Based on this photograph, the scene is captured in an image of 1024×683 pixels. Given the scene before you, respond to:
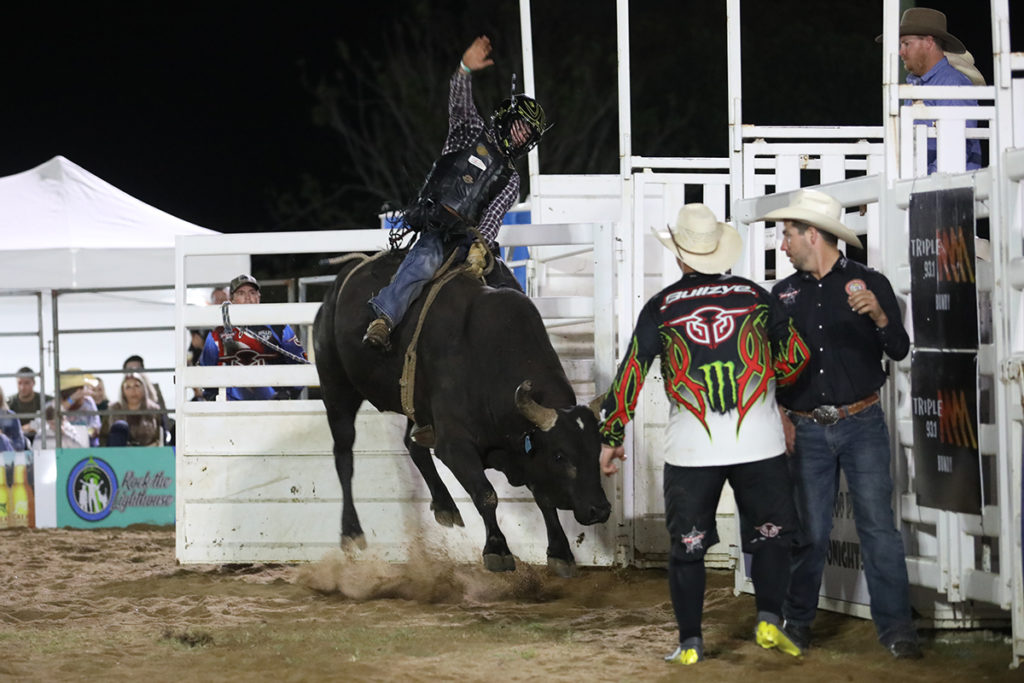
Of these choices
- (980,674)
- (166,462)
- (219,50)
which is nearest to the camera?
(980,674)

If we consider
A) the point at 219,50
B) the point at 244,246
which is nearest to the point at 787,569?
the point at 244,246

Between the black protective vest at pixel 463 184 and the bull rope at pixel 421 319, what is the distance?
0.55 ft

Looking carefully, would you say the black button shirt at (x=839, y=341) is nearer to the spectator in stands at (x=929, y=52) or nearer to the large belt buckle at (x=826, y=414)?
the large belt buckle at (x=826, y=414)

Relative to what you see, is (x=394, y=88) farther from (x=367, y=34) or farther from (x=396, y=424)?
(x=396, y=424)

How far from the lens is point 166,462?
12.6 m

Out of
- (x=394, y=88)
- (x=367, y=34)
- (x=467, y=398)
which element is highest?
(x=367, y=34)

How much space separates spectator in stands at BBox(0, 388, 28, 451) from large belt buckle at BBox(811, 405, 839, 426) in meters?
9.31

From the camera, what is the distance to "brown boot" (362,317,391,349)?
25.7 feet

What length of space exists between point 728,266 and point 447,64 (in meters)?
25.6

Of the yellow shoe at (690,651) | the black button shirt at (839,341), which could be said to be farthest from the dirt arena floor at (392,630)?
the black button shirt at (839,341)

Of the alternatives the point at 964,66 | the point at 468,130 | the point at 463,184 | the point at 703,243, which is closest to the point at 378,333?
the point at 463,184

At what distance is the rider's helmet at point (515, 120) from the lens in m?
7.79

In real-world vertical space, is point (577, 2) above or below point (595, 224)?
above

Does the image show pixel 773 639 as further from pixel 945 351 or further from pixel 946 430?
pixel 945 351
